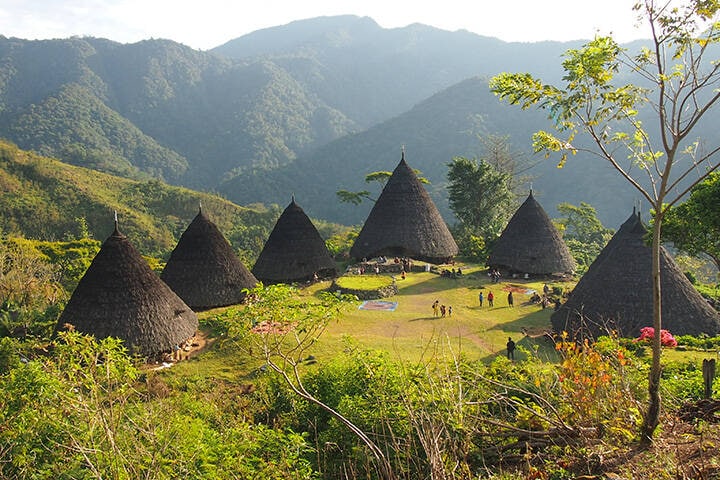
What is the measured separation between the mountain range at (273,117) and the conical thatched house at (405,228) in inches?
759

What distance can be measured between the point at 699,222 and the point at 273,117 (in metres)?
95.1

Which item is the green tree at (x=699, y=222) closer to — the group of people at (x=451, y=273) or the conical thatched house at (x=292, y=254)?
the group of people at (x=451, y=273)

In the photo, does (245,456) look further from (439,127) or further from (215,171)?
(215,171)

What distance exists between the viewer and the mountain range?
68688mm

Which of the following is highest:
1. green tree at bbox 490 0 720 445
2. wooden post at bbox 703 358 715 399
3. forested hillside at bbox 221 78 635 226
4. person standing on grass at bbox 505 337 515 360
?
forested hillside at bbox 221 78 635 226

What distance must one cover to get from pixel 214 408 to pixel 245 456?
9.68 feet

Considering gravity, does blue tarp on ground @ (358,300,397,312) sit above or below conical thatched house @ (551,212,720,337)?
below

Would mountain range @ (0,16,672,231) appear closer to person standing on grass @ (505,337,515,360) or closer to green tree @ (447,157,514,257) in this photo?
green tree @ (447,157,514,257)

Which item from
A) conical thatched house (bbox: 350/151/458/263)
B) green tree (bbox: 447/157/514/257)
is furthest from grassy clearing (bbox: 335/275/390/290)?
green tree (bbox: 447/157/514/257)

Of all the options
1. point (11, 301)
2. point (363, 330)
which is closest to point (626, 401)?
point (363, 330)

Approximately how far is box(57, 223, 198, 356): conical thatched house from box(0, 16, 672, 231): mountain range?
3499 cm

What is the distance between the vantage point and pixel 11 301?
18.2m

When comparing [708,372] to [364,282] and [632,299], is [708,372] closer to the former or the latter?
[632,299]

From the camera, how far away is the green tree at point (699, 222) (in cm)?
1216
